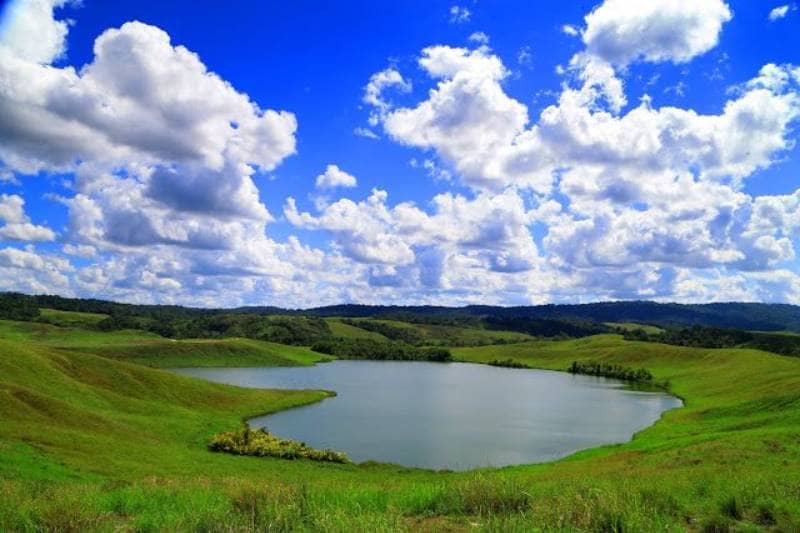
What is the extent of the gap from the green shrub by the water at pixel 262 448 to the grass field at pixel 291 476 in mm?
1724

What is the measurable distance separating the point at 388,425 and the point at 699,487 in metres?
56.4

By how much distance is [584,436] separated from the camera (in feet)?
214

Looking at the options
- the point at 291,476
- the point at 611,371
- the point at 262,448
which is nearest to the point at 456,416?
the point at 262,448

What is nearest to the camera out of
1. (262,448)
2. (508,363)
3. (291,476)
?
(291,476)

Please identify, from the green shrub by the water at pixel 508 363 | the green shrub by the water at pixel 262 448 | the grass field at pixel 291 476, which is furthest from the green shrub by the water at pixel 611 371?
the green shrub by the water at pixel 262 448

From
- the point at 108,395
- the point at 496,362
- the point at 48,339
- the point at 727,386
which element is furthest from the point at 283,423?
the point at 496,362

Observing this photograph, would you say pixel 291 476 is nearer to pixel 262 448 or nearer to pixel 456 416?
pixel 262 448

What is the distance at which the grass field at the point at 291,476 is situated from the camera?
1110 centimetres

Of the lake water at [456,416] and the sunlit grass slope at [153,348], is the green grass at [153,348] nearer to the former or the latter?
the sunlit grass slope at [153,348]

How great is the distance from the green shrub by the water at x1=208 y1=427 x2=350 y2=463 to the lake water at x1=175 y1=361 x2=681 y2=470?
4.17 metres

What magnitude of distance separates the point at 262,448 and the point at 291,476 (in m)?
13.8

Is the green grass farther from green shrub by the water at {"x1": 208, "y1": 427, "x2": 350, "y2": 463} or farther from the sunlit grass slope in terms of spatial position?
green shrub by the water at {"x1": 208, "y1": 427, "x2": 350, "y2": 463}

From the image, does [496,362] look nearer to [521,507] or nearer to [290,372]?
[290,372]

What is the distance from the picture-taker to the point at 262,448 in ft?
158
